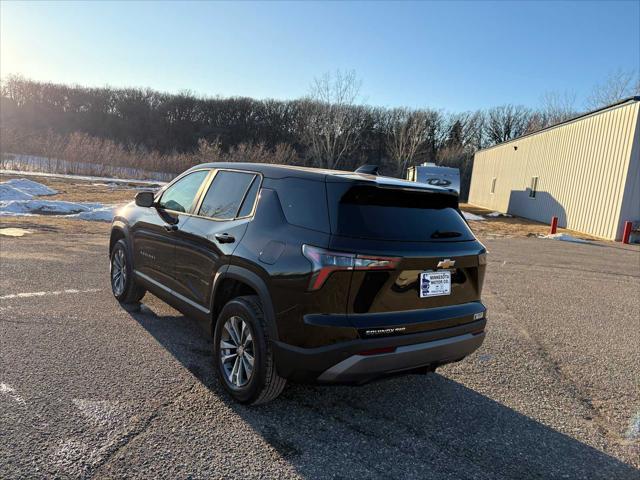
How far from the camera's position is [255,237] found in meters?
3.20

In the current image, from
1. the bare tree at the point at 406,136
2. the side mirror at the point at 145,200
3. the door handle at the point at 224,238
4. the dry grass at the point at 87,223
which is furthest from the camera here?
the bare tree at the point at 406,136

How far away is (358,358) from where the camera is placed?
2725 millimetres

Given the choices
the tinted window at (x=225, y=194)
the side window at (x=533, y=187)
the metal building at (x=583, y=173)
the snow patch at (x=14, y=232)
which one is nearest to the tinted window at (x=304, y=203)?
the tinted window at (x=225, y=194)

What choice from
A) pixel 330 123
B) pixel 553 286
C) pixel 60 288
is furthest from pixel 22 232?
pixel 330 123

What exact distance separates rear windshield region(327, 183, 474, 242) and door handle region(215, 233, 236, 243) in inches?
35.1

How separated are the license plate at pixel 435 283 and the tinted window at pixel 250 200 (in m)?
1.37

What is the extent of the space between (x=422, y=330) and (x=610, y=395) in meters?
2.11

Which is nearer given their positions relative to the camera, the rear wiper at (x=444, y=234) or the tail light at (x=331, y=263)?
the tail light at (x=331, y=263)

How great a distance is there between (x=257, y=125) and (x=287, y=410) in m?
61.9

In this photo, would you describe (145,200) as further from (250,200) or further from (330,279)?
(330,279)

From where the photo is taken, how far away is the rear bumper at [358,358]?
273 centimetres

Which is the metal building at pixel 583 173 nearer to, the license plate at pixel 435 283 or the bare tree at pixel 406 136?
the license plate at pixel 435 283

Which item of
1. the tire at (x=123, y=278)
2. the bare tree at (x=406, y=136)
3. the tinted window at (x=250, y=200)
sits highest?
the bare tree at (x=406, y=136)

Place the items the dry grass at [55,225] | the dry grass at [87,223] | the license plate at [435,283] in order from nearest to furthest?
the license plate at [435,283], the dry grass at [55,225], the dry grass at [87,223]
